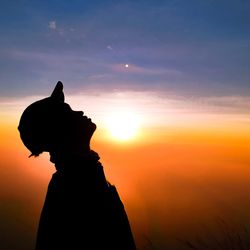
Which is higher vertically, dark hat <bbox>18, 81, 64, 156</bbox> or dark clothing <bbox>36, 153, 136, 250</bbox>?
dark hat <bbox>18, 81, 64, 156</bbox>

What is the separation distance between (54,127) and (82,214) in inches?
27.8

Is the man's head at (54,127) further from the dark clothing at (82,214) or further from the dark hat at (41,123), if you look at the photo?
the dark clothing at (82,214)

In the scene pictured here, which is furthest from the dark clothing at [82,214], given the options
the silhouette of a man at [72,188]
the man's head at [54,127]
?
the man's head at [54,127]

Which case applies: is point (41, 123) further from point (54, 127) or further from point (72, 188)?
point (72, 188)

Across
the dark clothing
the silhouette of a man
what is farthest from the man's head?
the dark clothing

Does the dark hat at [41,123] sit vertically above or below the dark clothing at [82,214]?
above

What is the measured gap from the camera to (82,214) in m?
2.37

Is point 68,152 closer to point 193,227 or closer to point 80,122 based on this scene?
point 80,122

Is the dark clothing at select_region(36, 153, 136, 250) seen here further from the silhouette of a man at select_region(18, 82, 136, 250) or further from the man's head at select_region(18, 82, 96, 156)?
the man's head at select_region(18, 82, 96, 156)

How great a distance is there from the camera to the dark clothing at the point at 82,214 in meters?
2.34

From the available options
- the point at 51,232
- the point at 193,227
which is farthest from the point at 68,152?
the point at 193,227

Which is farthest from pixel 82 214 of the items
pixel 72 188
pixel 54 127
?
pixel 54 127

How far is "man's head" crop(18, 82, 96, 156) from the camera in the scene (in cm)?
256

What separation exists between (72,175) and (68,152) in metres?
0.22
